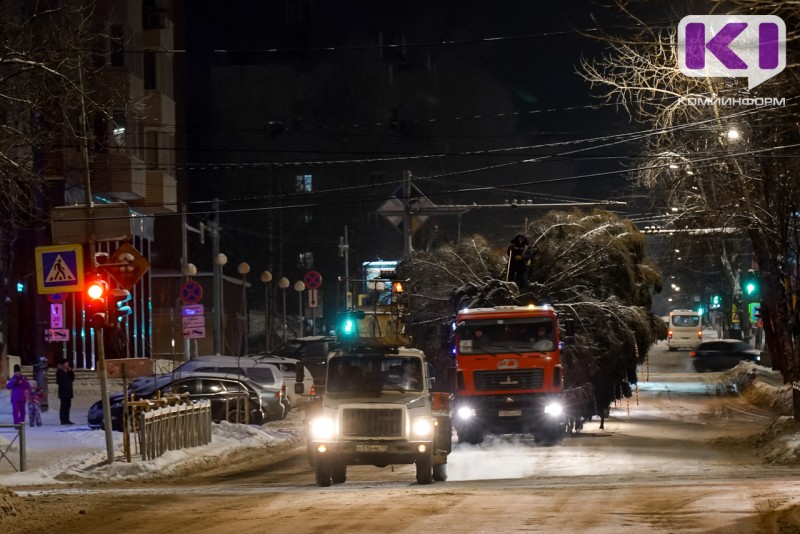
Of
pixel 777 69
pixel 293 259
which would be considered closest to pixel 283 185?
pixel 293 259

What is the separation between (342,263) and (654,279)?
4693cm

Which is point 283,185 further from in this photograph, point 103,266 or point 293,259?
point 103,266

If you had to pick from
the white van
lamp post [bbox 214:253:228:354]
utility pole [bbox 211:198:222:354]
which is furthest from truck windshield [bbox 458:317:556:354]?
the white van

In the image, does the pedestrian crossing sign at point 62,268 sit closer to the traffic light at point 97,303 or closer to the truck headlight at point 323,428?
the traffic light at point 97,303

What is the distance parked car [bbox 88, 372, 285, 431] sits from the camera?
32.4m

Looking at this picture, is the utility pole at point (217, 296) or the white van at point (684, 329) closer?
the utility pole at point (217, 296)

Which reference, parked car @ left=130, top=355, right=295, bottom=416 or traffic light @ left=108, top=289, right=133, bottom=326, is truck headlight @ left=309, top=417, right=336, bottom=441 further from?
parked car @ left=130, top=355, right=295, bottom=416

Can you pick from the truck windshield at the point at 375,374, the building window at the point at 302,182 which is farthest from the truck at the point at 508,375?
the building window at the point at 302,182

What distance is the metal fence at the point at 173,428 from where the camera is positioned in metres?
23.9

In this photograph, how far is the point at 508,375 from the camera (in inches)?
1092

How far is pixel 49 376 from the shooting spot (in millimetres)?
52188

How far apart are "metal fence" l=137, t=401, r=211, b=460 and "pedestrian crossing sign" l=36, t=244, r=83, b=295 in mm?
2990

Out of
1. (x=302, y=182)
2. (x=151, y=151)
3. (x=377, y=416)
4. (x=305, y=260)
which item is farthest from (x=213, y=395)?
(x=302, y=182)

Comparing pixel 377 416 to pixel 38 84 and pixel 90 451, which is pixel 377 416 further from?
pixel 90 451
